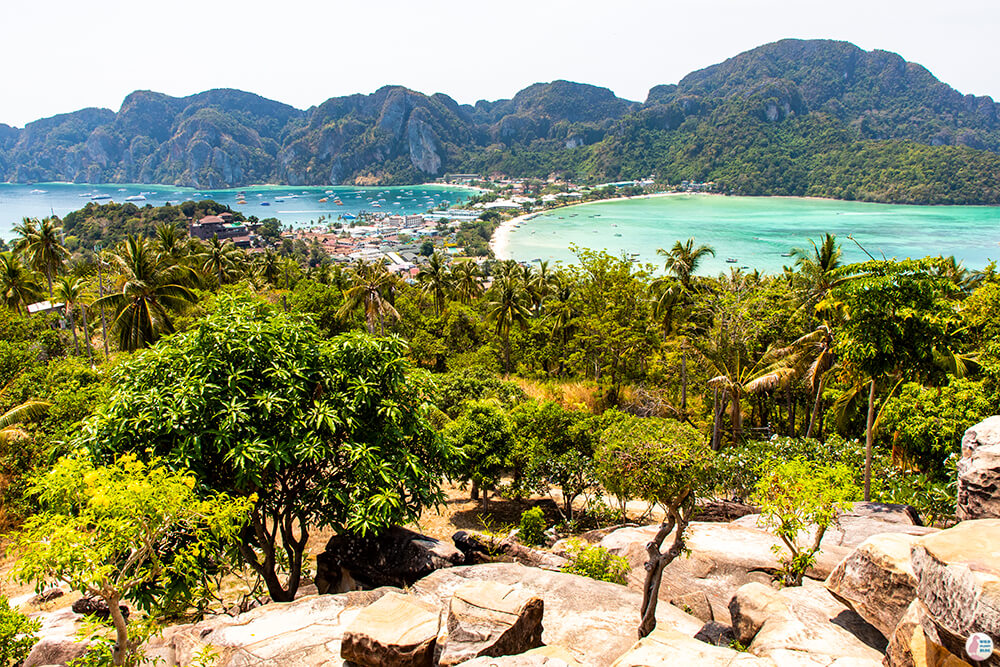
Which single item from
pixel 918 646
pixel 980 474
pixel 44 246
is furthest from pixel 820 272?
pixel 44 246

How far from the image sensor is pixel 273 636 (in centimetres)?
751

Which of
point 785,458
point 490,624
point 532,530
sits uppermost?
point 490,624

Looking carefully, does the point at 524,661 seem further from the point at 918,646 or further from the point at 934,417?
the point at 934,417

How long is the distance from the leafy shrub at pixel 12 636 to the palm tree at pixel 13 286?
107 ft

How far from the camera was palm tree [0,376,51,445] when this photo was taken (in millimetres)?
14000

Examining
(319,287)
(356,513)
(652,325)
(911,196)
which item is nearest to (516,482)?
(356,513)

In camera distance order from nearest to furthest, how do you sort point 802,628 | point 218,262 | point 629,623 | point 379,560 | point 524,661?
point 524,661, point 802,628, point 629,623, point 379,560, point 218,262

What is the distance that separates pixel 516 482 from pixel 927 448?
12507 mm

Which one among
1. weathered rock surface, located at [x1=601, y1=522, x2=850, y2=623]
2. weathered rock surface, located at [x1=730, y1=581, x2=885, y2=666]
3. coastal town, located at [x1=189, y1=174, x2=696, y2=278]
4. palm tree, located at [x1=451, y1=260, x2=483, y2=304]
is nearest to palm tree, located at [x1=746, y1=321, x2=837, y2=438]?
weathered rock surface, located at [x1=601, y1=522, x2=850, y2=623]

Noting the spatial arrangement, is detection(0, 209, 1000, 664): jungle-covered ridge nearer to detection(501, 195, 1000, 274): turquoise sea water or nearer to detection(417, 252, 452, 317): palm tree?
detection(417, 252, 452, 317): palm tree

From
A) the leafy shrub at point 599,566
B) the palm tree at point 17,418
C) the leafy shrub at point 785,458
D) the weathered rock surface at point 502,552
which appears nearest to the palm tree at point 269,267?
the palm tree at point 17,418

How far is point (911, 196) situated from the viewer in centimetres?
15575

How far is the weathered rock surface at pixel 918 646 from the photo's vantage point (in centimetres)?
493

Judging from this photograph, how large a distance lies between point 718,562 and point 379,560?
6767mm
